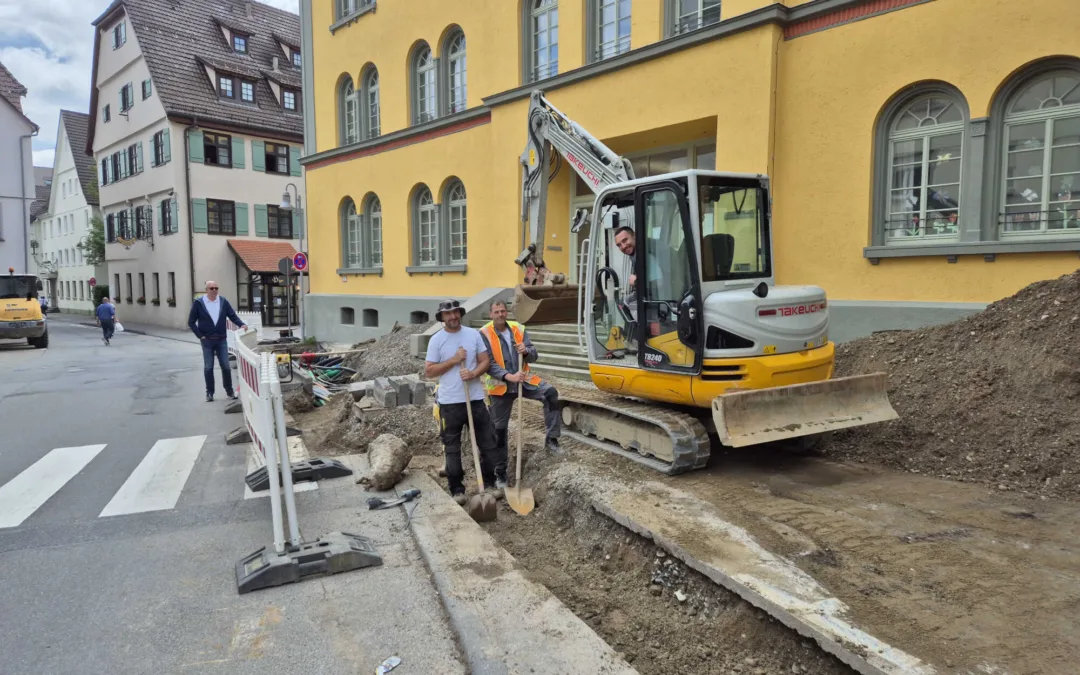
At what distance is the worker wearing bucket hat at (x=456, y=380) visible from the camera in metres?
5.88

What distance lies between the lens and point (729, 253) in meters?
6.25

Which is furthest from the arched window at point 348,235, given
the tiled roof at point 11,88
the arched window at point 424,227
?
the tiled roof at point 11,88

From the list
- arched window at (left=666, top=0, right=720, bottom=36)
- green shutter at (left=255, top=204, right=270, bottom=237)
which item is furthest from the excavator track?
green shutter at (left=255, top=204, right=270, bottom=237)

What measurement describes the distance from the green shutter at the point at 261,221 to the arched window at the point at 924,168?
30.5m

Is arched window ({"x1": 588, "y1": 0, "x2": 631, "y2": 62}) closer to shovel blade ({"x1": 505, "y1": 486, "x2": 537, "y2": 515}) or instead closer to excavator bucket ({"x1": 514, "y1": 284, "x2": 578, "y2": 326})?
excavator bucket ({"x1": 514, "y1": 284, "x2": 578, "y2": 326})

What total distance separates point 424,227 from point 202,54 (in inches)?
869

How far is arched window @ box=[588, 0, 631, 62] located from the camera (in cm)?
1281

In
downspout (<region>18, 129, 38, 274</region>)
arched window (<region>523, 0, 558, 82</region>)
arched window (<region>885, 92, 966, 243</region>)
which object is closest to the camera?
arched window (<region>885, 92, 966, 243</region>)

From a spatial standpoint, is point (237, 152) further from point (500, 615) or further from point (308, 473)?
point (500, 615)

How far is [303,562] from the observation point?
437cm

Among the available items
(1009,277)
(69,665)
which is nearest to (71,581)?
(69,665)

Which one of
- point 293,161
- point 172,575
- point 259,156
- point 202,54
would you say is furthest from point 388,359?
point 202,54

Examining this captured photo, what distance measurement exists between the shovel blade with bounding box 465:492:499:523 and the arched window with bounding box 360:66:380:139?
54.9ft

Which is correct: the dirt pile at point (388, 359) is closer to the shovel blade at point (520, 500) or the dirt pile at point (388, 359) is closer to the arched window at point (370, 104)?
the shovel blade at point (520, 500)
